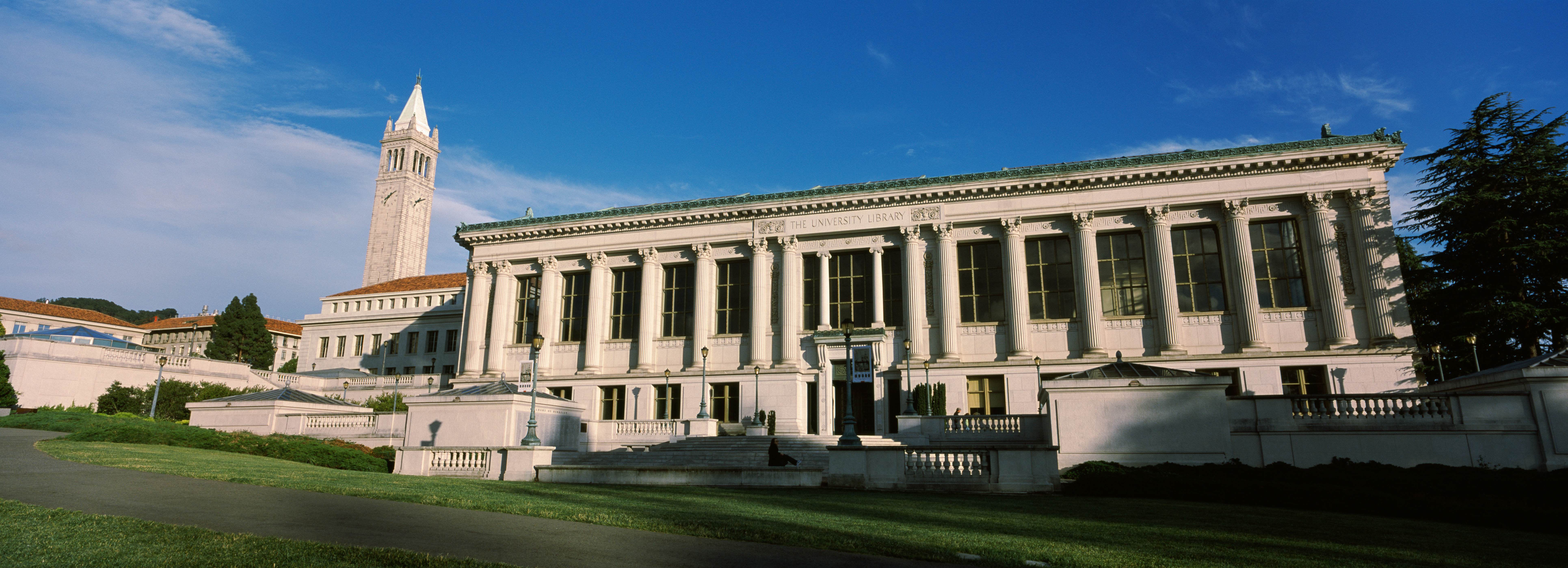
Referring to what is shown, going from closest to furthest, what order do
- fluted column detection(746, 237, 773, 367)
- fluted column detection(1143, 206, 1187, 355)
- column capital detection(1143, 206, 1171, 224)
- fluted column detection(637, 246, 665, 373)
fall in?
fluted column detection(1143, 206, 1187, 355), column capital detection(1143, 206, 1171, 224), fluted column detection(746, 237, 773, 367), fluted column detection(637, 246, 665, 373)

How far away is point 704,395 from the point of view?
3753 cm

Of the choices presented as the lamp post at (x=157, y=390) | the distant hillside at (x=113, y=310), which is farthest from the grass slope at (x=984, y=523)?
the distant hillside at (x=113, y=310)

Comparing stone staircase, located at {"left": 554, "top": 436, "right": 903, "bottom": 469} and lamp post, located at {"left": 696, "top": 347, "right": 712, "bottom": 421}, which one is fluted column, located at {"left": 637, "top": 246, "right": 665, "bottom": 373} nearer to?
lamp post, located at {"left": 696, "top": 347, "right": 712, "bottom": 421}

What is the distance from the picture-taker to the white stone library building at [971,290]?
35156 millimetres

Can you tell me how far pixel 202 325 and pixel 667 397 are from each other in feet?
282

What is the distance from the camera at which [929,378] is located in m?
37.7

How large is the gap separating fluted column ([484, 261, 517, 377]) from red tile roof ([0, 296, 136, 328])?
251 ft

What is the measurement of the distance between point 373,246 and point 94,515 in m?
130

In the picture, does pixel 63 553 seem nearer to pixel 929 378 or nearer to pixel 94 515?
pixel 94 515

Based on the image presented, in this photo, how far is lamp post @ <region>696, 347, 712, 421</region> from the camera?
1380 inches

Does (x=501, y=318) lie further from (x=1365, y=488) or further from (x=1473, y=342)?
(x=1473, y=342)

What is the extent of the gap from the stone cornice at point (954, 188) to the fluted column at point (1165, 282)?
187 centimetres

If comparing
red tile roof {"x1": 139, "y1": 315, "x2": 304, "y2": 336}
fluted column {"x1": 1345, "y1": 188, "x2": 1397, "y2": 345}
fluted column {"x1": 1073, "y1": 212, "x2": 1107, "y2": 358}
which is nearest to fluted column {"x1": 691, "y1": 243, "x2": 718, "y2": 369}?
fluted column {"x1": 1073, "y1": 212, "x2": 1107, "y2": 358}

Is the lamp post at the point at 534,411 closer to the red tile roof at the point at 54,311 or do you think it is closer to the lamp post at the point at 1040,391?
the lamp post at the point at 1040,391
